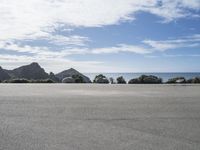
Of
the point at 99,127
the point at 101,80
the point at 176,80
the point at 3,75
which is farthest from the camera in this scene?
the point at 3,75

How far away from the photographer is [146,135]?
7305mm

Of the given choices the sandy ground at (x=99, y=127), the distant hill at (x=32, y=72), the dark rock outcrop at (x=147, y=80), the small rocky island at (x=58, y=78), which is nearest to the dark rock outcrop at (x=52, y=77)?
the small rocky island at (x=58, y=78)

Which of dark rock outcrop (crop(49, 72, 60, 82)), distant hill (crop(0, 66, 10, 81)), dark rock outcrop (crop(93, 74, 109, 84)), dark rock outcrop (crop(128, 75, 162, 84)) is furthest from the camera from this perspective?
distant hill (crop(0, 66, 10, 81))

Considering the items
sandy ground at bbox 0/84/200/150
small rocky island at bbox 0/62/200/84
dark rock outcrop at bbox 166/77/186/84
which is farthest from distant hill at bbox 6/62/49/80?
sandy ground at bbox 0/84/200/150

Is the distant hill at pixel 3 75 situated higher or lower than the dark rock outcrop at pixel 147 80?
higher

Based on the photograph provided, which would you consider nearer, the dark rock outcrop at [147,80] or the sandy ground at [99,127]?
the sandy ground at [99,127]

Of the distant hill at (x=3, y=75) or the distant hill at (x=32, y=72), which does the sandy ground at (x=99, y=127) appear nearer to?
the distant hill at (x=32, y=72)

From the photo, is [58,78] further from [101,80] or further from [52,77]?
[101,80]

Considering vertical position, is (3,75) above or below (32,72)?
below

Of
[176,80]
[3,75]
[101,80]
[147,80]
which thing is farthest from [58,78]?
[176,80]

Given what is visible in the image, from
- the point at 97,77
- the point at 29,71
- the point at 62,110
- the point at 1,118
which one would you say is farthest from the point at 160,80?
the point at 1,118

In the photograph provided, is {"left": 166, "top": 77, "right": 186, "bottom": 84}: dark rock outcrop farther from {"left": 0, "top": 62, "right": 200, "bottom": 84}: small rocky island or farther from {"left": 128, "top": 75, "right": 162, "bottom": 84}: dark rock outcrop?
{"left": 128, "top": 75, "right": 162, "bottom": 84}: dark rock outcrop

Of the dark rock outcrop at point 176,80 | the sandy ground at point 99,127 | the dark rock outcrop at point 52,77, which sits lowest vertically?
the sandy ground at point 99,127

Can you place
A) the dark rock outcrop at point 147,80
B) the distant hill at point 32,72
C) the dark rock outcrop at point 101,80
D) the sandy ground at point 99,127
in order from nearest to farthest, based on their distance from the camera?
the sandy ground at point 99,127 → the dark rock outcrop at point 147,80 → the dark rock outcrop at point 101,80 → the distant hill at point 32,72
